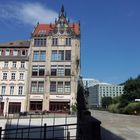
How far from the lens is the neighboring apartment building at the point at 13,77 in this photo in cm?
6277

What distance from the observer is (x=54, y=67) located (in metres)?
63.9

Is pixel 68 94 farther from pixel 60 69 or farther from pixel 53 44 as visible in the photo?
pixel 53 44

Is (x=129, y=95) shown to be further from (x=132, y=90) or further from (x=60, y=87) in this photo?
(x=60, y=87)

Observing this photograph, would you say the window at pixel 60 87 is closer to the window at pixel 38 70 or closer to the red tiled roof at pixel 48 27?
the window at pixel 38 70

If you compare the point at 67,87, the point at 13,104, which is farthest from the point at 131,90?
the point at 13,104

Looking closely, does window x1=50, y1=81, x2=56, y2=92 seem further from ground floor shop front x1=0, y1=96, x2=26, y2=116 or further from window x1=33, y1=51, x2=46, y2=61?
ground floor shop front x1=0, y1=96, x2=26, y2=116

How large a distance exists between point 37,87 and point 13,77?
5.64m

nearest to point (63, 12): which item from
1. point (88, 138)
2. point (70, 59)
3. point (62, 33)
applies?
point (62, 33)

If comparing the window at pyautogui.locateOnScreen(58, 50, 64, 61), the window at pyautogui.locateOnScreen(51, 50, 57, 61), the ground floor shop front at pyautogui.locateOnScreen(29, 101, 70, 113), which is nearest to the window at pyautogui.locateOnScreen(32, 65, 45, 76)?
the window at pyautogui.locateOnScreen(51, 50, 57, 61)

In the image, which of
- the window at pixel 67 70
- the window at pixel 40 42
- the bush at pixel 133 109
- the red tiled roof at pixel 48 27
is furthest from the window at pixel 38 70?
the bush at pixel 133 109

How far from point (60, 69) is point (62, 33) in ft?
25.8

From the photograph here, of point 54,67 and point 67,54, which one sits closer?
point 54,67

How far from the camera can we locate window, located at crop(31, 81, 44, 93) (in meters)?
63.0

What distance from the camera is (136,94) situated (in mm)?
71188
